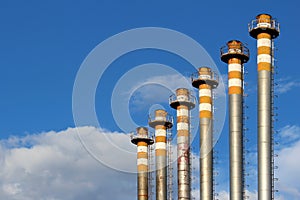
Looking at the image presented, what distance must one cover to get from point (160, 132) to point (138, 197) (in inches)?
325

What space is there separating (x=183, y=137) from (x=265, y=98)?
770 inches

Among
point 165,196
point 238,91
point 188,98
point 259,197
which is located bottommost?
point 259,197

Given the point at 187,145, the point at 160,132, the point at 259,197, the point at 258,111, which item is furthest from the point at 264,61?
the point at 160,132

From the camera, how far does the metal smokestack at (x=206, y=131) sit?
7119cm

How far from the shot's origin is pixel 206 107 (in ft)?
239

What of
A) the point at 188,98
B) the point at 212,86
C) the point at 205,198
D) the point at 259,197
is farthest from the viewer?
the point at 188,98

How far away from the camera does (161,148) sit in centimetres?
8656

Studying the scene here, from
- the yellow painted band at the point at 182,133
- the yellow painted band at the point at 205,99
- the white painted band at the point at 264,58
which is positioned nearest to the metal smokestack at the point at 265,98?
the white painted band at the point at 264,58

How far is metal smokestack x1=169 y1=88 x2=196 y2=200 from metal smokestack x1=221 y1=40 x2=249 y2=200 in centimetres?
1399

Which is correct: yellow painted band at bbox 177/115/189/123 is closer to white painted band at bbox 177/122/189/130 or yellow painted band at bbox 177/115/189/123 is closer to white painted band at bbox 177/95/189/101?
white painted band at bbox 177/122/189/130

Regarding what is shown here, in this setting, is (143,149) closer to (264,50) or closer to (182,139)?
(182,139)

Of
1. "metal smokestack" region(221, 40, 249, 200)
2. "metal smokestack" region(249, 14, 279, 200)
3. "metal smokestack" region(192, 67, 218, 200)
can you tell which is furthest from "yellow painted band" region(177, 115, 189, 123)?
"metal smokestack" region(249, 14, 279, 200)

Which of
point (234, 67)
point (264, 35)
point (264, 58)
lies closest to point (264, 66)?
point (264, 58)

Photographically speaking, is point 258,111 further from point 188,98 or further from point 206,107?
point 188,98
